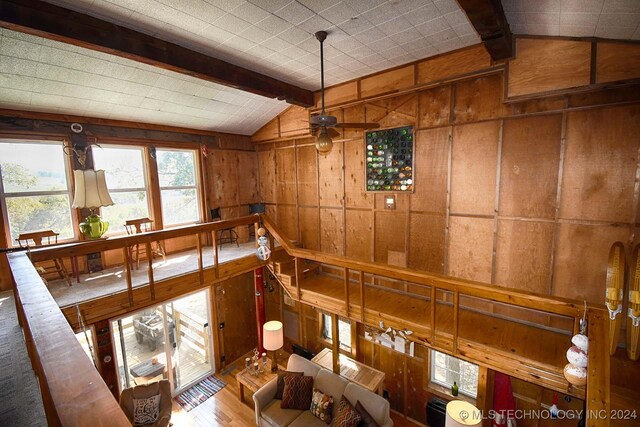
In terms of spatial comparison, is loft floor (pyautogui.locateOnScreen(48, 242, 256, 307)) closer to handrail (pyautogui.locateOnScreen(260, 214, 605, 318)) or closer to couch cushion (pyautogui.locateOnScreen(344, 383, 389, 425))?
handrail (pyautogui.locateOnScreen(260, 214, 605, 318))

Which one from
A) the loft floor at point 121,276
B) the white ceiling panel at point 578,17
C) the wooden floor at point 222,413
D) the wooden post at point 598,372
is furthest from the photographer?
the wooden floor at point 222,413

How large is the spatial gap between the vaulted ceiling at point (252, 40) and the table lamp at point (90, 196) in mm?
1404

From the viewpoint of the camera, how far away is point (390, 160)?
514 centimetres

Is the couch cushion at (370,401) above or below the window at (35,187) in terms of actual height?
below

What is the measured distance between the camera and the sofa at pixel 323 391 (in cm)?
426

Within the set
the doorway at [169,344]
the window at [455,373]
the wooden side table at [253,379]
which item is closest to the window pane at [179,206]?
the doorway at [169,344]

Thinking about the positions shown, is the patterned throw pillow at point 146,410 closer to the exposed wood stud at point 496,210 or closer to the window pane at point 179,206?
the window pane at point 179,206

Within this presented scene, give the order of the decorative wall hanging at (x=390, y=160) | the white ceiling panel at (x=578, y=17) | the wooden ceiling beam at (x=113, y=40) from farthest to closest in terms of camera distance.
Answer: the decorative wall hanging at (x=390, y=160) < the wooden ceiling beam at (x=113, y=40) < the white ceiling panel at (x=578, y=17)

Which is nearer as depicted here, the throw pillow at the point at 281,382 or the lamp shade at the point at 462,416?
the lamp shade at the point at 462,416

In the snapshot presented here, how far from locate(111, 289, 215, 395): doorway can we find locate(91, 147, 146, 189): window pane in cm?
246

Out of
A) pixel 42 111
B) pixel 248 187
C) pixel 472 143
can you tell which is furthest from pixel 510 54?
pixel 42 111

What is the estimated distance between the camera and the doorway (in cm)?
542

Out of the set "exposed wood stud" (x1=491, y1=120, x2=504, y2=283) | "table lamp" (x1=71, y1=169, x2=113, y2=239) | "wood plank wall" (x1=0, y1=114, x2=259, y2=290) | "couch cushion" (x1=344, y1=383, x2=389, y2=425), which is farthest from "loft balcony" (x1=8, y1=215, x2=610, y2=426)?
"wood plank wall" (x1=0, y1=114, x2=259, y2=290)

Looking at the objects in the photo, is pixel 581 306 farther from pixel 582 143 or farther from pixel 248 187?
pixel 248 187
